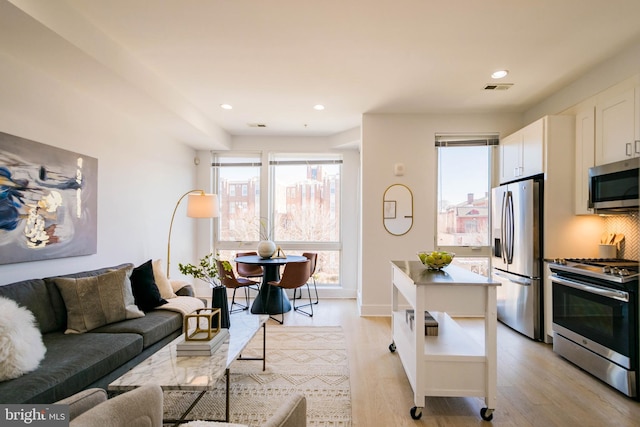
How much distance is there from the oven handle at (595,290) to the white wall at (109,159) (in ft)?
14.7

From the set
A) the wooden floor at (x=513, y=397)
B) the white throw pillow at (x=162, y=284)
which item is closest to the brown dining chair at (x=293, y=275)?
the wooden floor at (x=513, y=397)

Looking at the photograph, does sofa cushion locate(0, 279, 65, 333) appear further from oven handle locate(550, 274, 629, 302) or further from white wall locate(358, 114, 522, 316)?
oven handle locate(550, 274, 629, 302)

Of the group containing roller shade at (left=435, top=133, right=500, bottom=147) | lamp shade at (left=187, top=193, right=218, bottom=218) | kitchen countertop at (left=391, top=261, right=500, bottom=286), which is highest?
roller shade at (left=435, top=133, right=500, bottom=147)

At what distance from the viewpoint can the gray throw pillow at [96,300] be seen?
2.33 m

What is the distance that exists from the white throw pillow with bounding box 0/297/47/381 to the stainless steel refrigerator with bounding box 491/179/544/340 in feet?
13.8

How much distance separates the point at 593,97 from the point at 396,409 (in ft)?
11.1

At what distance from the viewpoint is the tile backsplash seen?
2801 mm

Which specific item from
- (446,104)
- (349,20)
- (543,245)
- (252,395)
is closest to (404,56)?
(349,20)

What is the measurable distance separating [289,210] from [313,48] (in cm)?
312

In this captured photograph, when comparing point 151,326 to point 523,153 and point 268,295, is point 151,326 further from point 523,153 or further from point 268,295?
point 523,153

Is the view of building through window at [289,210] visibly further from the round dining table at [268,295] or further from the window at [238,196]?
the round dining table at [268,295]

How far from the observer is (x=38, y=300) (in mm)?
2219

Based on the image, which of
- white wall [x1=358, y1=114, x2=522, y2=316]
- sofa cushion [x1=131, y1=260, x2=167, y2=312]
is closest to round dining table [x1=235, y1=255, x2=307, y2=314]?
white wall [x1=358, y1=114, x2=522, y2=316]

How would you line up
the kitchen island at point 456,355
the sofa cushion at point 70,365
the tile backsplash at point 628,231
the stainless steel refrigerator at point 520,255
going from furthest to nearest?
the stainless steel refrigerator at point 520,255
the tile backsplash at point 628,231
the kitchen island at point 456,355
the sofa cushion at point 70,365
